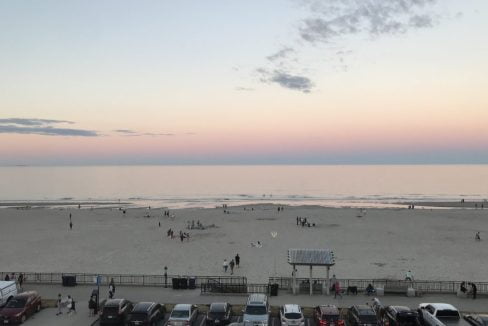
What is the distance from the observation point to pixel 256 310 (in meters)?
20.4

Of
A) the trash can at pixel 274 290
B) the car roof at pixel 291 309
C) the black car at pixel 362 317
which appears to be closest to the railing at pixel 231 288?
the trash can at pixel 274 290

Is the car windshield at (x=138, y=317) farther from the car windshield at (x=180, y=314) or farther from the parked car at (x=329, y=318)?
the parked car at (x=329, y=318)

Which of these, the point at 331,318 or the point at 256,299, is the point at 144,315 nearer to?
the point at 256,299

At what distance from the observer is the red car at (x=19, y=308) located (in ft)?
68.8

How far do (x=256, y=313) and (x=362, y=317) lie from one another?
4783 millimetres

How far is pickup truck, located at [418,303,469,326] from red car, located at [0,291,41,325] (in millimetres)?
19107

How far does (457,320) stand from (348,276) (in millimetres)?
15361

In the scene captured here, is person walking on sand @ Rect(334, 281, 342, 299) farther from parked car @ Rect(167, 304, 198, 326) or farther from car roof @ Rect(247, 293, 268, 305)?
parked car @ Rect(167, 304, 198, 326)

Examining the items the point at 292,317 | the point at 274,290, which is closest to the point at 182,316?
the point at 292,317

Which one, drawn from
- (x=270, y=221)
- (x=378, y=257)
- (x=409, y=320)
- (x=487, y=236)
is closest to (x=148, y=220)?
(x=270, y=221)

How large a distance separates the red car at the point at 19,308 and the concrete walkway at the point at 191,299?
0.52m

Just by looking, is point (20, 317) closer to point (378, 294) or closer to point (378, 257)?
point (378, 294)

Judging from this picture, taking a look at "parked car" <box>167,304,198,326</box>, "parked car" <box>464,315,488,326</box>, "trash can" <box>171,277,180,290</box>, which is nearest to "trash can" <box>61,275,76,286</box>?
"trash can" <box>171,277,180,290</box>

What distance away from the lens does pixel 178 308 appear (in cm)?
2072
